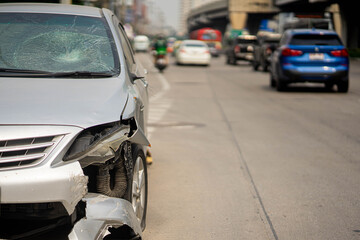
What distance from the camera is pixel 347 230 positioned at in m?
5.17

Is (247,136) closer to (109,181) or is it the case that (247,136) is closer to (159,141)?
(159,141)

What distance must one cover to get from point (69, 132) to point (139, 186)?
1.14m

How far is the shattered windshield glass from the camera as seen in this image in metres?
4.93

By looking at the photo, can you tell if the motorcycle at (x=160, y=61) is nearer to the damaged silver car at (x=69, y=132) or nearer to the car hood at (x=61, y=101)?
the damaged silver car at (x=69, y=132)

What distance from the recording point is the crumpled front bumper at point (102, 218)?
3.65 meters

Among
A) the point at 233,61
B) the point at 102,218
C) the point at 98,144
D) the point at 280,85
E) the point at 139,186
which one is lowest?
the point at 233,61

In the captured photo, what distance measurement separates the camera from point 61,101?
163 inches

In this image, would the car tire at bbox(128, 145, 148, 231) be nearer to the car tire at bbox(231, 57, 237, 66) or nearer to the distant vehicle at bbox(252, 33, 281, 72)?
the distant vehicle at bbox(252, 33, 281, 72)

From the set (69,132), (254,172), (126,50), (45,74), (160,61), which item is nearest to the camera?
(69,132)

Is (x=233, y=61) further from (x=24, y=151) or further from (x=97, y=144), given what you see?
(x=24, y=151)

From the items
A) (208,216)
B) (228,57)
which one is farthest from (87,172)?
(228,57)


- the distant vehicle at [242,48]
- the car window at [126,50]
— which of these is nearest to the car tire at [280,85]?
the car window at [126,50]

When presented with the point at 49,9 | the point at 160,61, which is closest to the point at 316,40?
the point at 160,61

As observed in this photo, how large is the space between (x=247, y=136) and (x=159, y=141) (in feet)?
4.88
